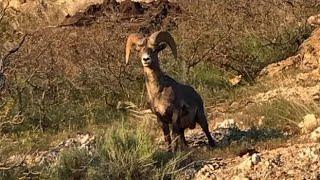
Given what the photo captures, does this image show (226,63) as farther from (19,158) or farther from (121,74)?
(19,158)

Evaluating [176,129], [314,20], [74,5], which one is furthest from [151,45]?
[74,5]

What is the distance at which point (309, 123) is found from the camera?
10227 millimetres

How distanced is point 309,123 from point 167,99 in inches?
75.3

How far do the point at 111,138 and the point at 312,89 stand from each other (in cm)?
424

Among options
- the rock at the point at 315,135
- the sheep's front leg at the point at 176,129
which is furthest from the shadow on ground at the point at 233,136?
the rock at the point at 315,135

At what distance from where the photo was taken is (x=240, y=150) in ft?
31.6

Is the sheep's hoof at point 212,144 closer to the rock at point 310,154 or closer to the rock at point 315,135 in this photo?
the rock at point 315,135

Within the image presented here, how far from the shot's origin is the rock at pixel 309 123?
33.2 feet

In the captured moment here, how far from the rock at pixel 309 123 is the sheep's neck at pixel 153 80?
199 centimetres

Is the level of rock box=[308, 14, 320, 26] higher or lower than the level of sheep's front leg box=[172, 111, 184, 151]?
higher

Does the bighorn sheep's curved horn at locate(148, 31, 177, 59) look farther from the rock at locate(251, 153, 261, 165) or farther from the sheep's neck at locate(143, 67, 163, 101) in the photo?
the rock at locate(251, 153, 261, 165)

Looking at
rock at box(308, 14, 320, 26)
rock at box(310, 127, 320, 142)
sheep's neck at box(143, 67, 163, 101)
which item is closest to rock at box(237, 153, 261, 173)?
rock at box(310, 127, 320, 142)

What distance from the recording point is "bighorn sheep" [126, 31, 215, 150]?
392 inches

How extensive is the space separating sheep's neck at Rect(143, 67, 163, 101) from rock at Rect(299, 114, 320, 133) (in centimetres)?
199
